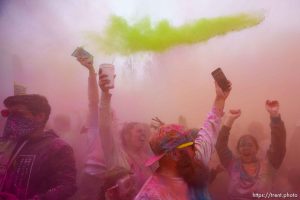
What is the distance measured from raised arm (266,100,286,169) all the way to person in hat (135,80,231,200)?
439mm

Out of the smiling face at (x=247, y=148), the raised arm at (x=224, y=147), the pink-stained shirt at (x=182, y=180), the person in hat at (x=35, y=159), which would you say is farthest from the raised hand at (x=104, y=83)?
the smiling face at (x=247, y=148)

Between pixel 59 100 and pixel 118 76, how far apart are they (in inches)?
19.3

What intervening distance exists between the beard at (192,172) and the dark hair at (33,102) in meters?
1.12

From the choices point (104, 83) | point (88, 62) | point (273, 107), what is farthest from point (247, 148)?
point (88, 62)

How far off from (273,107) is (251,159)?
1.28ft

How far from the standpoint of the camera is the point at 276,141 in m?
2.40

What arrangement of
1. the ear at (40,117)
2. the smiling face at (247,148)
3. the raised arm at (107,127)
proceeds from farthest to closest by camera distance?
the ear at (40,117) < the raised arm at (107,127) < the smiling face at (247,148)

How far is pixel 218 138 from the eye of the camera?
8.07 ft

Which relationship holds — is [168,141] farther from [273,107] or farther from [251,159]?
[273,107]

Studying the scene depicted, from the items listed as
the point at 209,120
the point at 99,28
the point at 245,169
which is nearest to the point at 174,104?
the point at 209,120

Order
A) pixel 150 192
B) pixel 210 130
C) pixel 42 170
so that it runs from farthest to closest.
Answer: pixel 42 170
pixel 210 130
pixel 150 192

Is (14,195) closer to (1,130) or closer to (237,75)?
(1,130)

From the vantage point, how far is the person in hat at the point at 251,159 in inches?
92.1

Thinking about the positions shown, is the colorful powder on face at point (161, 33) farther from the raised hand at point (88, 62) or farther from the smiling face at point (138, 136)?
the smiling face at point (138, 136)
